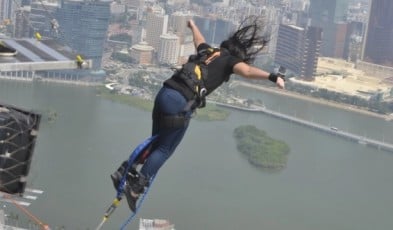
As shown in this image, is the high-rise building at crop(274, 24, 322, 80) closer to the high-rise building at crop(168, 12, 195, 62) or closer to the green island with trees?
the high-rise building at crop(168, 12, 195, 62)

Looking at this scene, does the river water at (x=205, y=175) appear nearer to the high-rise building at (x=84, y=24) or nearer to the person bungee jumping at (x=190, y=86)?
the high-rise building at (x=84, y=24)

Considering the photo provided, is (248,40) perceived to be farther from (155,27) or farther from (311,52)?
(311,52)

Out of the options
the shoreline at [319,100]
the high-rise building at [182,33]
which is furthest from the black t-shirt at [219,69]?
the high-rise building at [182,33]

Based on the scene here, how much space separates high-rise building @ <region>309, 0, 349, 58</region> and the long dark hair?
1502 centimetres

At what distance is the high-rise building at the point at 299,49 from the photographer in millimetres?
13227

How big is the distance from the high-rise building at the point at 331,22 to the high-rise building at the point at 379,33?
81 cm

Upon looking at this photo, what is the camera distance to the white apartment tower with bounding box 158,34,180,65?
39.7 ft

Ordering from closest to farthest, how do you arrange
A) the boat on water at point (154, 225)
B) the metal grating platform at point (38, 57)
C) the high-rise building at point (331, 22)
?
the metal grating platform at point (38, 57) < the boat on water at point (154, 225) < the high-rise building at point (331, 22)

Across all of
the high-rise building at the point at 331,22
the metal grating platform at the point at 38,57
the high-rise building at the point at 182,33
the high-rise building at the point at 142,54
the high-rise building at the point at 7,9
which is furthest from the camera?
the high-rise building at the point at 331,22

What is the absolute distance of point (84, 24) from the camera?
11.5 metres

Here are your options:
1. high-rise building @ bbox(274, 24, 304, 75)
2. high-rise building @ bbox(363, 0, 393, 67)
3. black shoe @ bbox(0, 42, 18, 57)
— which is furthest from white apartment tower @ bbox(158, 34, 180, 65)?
black shoe @ bbox(0, 42, 18, 57)

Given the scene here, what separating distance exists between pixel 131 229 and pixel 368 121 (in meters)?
7.23

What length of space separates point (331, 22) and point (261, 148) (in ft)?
29.6

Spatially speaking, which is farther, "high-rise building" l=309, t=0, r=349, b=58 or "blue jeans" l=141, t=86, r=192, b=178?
"high-rise building" l=309, t=0, r=349, b=58
